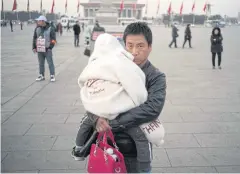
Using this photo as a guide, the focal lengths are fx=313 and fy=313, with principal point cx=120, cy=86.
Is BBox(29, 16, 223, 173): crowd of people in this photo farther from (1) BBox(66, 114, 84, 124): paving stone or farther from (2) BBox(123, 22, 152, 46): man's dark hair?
(1) BBox(66, 114, 84, 124): paving stone

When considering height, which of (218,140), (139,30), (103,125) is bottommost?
(218,140)

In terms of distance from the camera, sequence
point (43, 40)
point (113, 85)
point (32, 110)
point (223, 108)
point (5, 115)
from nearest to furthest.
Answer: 1. point (113, 85)
2. point (5, 115)
3. point (32, 110)
4. point (223, 108)
5. point (43, 40)

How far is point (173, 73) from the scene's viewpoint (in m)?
9.40

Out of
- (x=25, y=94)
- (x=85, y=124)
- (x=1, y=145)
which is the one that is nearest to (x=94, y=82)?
(x=85, y=124)

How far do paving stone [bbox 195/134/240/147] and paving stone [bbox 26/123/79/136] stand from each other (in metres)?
1.70

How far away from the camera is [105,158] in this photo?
1694 mm

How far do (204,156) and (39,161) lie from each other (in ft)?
6.08

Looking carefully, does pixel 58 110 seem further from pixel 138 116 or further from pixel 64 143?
pixel 138 116

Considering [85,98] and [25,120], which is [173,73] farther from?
[85,98]

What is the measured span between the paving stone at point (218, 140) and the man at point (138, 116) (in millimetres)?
2249

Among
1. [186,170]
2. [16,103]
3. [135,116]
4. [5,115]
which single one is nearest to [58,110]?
[5,115]

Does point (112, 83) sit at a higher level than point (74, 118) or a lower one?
higher

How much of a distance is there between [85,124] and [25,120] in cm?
321

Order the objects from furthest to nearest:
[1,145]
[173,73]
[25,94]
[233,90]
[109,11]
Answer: [109,11] < [173,73] < [233,90] < [25,94] < [1,145]
